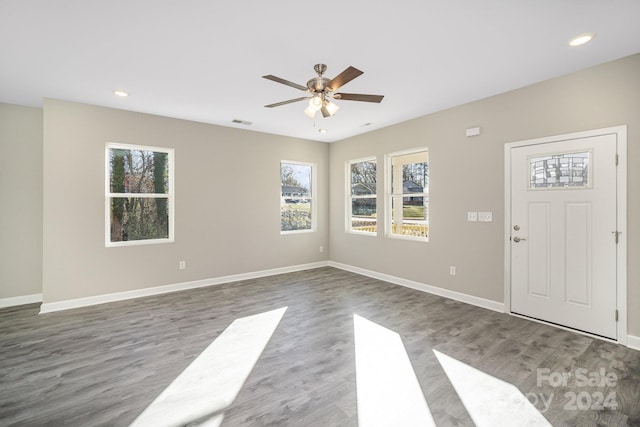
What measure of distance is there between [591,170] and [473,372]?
7.95 feet

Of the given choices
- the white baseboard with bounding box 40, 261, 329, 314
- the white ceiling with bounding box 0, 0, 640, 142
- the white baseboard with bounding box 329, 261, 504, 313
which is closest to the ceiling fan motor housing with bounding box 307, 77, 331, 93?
the white ceiling with bounding box 0, 0, 640, 142

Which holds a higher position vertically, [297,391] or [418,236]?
[418,236]

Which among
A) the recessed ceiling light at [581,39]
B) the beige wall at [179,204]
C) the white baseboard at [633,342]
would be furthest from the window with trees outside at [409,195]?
the white baseboard at [633,342]

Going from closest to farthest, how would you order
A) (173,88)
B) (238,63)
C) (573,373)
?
(573,373), (238,63), (173,88)

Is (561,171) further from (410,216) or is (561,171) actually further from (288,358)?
(288,358)

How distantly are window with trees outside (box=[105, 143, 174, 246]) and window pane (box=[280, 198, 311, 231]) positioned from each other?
2.09 metres

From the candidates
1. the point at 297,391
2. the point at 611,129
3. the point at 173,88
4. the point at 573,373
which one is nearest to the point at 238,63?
the point at 173,88

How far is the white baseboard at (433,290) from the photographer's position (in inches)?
148

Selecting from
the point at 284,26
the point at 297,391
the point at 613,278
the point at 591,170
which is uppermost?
the point at 284,26

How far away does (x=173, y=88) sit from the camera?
3438mm

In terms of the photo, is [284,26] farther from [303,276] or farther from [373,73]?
[303,276]

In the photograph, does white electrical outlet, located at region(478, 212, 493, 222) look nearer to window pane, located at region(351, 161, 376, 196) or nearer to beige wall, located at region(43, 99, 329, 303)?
window pane, located at region(351, 161, 376, 196)

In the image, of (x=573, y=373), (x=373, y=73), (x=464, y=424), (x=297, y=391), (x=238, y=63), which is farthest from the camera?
(x=373, y=73)

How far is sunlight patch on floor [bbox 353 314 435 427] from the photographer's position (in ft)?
6.07
